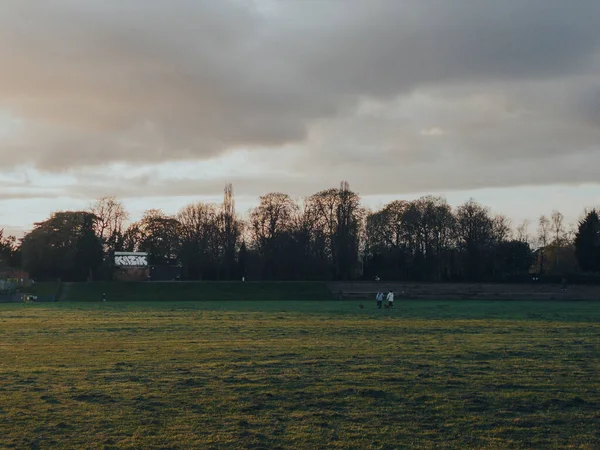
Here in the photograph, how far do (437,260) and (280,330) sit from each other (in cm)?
7145

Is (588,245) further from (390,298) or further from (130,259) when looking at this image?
(130,259)

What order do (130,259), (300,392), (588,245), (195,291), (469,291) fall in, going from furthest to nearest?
1. (130,259)
2. (588,245)
3. (195,291)
4. (469,291)
5. (300,392)

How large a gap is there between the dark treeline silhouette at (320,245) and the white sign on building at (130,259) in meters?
1.38

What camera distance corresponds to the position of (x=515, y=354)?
19.1m

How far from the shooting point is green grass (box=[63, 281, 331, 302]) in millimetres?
73000

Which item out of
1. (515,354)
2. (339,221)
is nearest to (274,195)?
(339,221)

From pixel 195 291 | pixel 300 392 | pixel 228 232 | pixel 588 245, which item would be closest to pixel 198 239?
pixel 228 232

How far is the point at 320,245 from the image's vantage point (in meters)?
98.0

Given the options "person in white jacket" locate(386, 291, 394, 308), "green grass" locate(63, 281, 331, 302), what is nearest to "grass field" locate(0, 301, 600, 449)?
"person in white jacket" locate(386, 291, 394, 308)

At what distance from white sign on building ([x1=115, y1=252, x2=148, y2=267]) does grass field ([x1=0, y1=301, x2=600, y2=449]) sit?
68.2 meters

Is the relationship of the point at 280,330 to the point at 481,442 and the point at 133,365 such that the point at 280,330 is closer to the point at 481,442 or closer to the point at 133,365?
the point at 133,365

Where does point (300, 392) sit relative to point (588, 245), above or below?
below

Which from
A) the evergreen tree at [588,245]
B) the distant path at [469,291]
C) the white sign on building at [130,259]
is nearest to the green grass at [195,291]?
the distant path at [469,291]

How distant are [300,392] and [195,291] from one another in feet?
208
